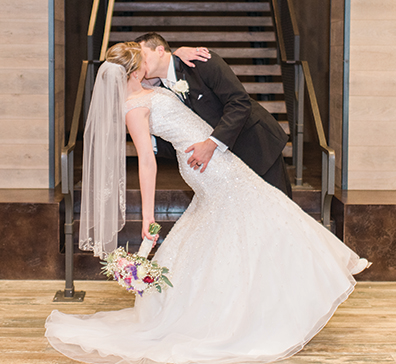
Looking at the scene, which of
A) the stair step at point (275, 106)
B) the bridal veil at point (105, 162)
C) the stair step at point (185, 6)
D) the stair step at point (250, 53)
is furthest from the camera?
the stair step at point (185, 6)

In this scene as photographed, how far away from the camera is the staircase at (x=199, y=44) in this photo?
4328mm

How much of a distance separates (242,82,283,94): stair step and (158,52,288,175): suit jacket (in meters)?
2.70

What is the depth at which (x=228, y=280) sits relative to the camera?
2.67m

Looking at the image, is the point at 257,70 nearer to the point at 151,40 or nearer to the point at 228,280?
the point at 151,40

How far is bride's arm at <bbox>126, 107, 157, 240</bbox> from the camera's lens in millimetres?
2588

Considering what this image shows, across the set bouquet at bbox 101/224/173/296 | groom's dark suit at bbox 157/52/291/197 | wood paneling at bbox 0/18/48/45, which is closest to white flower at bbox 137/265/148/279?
bouquet at bbox 101/224/173/296

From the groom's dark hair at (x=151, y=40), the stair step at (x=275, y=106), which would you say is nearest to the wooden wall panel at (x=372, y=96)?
the stair step at (x=275, y=106)

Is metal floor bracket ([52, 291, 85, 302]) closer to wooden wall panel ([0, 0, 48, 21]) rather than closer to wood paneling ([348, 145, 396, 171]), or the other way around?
wooden wall panel ([0, 0, 48, 21])

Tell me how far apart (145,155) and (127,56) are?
458 millimetres

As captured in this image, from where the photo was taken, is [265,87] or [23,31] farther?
[265,87]

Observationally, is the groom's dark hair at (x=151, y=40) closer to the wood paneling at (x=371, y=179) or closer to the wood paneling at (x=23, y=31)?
the wood paneling at (x=23, y=31)

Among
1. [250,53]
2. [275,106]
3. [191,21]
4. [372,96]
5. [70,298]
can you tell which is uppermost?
[191,21]

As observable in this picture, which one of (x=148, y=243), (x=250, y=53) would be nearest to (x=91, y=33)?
(x=250, y=53)

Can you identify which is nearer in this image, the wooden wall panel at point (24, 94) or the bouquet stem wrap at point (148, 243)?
the bouquet stem wrap at point (148, 243)
